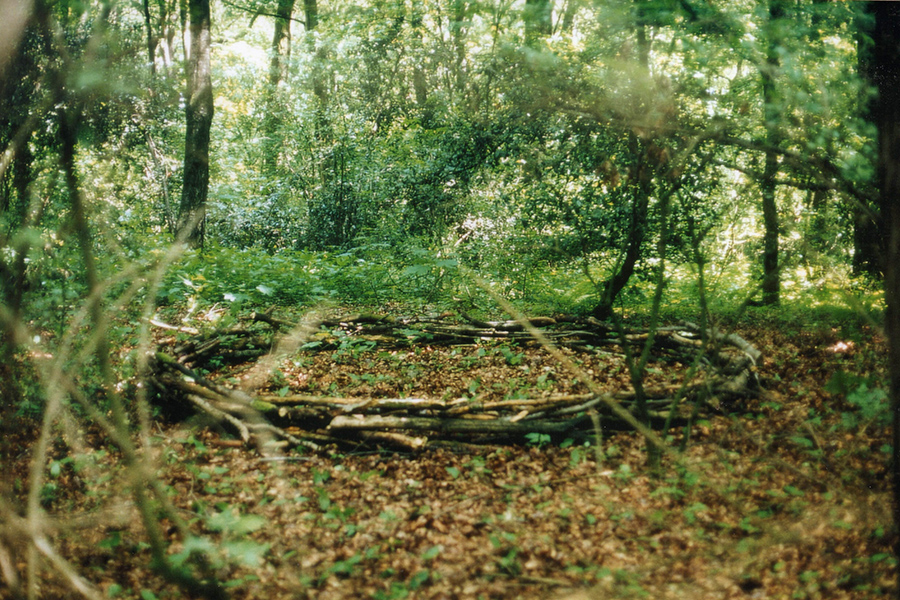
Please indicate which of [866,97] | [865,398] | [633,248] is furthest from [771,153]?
[865,398]

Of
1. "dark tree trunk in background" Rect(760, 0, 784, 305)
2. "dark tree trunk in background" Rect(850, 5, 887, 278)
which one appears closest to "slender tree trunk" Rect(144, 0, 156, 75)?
"dark tree trunk in background" Rect(760, 0, 784, 305)

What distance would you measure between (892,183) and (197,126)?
10.5 metres

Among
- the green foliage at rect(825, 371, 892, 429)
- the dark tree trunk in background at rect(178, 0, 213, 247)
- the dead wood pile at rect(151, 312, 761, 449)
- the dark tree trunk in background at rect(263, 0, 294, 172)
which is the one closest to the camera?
the green foliage at rect(825, 371, 892, 429)

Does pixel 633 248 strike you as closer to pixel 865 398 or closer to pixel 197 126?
pixel 865 398

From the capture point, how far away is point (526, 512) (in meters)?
3.22

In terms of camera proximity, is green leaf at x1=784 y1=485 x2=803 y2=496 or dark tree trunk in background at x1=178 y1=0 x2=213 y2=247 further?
dark tree trunk in background at x1=178 y1=0 x2=213 y2=247

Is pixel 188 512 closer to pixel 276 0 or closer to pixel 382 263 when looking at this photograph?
pixel 382 263

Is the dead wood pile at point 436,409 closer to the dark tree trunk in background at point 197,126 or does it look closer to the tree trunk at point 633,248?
the tree trunk at point 633,248

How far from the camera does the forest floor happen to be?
8.45ft

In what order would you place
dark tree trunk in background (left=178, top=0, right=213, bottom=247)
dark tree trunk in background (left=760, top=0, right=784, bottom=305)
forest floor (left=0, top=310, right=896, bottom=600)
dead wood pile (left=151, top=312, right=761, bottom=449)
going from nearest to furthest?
1. forest floor (left=0, top=310, right=896, bottom=600)
2. dark tree trunk in background (left=760, top=0, right=784, bottom=305)
3. dead wood pile (left=151, top=312, right=761, bottom=449)
4. dark tree trunk in background (left=178, top=0, right=213, bottom=247)

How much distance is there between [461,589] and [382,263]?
7031 mm

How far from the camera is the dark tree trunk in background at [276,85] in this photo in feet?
49.5

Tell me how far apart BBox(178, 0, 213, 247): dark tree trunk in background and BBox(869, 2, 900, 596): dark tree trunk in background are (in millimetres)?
9941

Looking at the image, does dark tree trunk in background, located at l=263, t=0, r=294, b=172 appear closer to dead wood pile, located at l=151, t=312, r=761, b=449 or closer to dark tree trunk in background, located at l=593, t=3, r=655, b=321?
dark tree trunk in background, located at l=593, t=3, r=655, b=321
